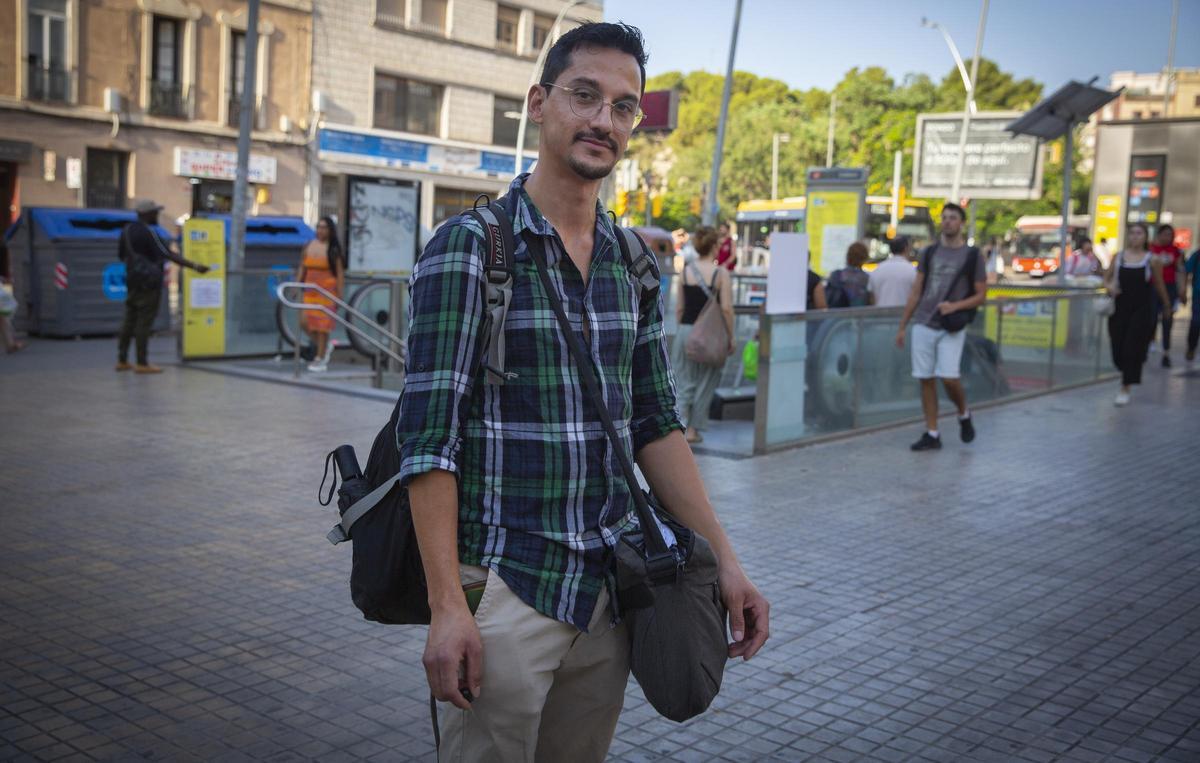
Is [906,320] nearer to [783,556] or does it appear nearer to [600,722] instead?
[783,556]

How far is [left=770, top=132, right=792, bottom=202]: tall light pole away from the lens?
63.1 m

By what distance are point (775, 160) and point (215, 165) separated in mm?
37372

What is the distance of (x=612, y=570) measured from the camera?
212 centimetres

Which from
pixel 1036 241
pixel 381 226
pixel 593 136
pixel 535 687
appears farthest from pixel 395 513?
pixel 1036 241

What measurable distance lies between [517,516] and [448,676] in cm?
29

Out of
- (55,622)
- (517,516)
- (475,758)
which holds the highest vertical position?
(517,516)

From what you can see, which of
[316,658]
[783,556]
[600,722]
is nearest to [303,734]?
[316,658]

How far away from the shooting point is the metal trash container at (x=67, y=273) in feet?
55.9

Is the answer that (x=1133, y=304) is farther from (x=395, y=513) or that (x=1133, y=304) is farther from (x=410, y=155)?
(x=410, y=155)

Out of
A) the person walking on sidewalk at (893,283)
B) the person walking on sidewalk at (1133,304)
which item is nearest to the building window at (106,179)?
the person walking on sidewalk at (893,283)

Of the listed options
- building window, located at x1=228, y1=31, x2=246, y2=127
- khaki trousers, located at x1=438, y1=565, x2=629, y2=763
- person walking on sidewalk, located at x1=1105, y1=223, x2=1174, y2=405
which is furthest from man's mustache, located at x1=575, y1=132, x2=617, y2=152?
building window, located at x1=228, y1=31, x2=246, y2=127

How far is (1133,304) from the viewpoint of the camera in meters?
12.8

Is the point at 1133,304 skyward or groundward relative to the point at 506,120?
groundward

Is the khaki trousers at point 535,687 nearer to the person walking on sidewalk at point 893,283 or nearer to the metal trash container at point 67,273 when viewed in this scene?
the person walking on sidewalk at point 893,283
